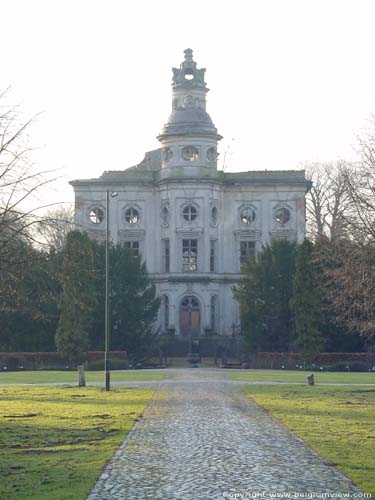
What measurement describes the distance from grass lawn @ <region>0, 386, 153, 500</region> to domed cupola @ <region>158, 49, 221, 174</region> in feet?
143

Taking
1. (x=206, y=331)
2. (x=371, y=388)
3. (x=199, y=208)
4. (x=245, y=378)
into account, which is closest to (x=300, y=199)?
(x=199, y=208)

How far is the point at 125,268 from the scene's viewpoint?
237ft

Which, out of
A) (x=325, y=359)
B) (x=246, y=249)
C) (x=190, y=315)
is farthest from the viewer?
(x=246, y=249)

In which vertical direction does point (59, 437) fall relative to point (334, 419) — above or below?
below

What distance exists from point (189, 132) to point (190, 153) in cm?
164

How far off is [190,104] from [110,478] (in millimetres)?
66904

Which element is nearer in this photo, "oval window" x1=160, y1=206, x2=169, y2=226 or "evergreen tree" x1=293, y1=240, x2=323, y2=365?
"evergreen tree" x1=293, y1=240, x2=323, y2=365

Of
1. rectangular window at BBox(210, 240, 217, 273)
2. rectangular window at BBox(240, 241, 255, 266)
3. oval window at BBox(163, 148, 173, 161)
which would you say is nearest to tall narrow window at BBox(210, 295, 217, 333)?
rectangular window at BBox(210, 240, 217, 273)

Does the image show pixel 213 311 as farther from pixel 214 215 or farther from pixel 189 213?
pixel 189 213

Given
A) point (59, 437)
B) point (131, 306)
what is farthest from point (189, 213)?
point (59, 437)

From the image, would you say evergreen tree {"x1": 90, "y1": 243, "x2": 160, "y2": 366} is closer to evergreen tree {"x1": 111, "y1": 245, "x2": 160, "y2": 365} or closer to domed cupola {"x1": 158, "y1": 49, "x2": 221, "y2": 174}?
evergreen tree {"x1": 111, "y1": 245, "x2": 160, "y2": 365}

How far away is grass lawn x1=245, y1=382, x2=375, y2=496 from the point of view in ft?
58.9

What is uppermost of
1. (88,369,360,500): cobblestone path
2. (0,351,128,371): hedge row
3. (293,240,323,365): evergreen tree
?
(293,240,323,365): evergreen tree

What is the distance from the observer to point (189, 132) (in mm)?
79750
